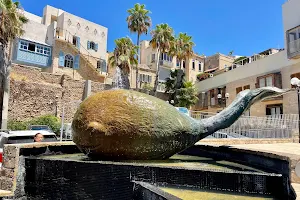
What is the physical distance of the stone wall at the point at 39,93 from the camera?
28703 mm

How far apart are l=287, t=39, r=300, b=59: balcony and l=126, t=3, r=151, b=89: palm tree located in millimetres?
18258

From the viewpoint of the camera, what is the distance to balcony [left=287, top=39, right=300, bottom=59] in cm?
2453

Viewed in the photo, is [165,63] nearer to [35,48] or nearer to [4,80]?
[35,48]

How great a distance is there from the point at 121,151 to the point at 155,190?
1619 millimetres

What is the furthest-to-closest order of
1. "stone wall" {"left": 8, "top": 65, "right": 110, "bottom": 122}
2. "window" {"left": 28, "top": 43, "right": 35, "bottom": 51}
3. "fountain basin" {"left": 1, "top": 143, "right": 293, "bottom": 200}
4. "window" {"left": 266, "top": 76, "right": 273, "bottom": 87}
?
1. "window" {"left": 28, "top": 43, "right": 35, "bottom": 51}
2. "stone wall" {"left": 8, "top": 65, "right": 110, "bottom": 122}
3. "window" {"left": 266, "top": 76, "right": 273, "bottom": 87}
4. "fountain basin" {"left": 1, "top": 143, "right": 293, "bottom": 200}

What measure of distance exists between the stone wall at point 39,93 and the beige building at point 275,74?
1805 cm

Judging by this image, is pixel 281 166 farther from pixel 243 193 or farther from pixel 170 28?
pixel 170 28

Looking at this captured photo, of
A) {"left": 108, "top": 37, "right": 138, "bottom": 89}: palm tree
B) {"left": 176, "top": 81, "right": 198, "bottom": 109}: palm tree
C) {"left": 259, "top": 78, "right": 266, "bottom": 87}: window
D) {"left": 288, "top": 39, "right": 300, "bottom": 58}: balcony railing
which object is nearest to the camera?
{"left": 288, "top": 39, "right": 300, "bottom": 58}: balcony railing

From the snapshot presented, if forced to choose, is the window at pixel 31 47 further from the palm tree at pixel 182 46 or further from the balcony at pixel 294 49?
the balcony at pixel 294 49

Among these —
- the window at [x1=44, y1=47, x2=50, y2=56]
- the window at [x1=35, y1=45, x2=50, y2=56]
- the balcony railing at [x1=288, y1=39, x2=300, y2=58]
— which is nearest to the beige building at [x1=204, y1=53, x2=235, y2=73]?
the balcony railing at [x1=288, y1=39, x2=300, y2=58]

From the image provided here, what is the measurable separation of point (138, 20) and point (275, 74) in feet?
61.2

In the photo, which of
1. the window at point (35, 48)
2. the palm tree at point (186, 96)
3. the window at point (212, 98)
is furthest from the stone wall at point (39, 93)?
the window at point (212, 98)

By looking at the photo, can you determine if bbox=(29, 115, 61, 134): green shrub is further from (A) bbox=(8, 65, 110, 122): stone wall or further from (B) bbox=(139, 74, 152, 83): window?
(B) bbox=(139, 74, 152, 83): window

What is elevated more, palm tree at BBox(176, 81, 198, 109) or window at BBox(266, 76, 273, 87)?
window at BBox(266, 76, 273, 87)
